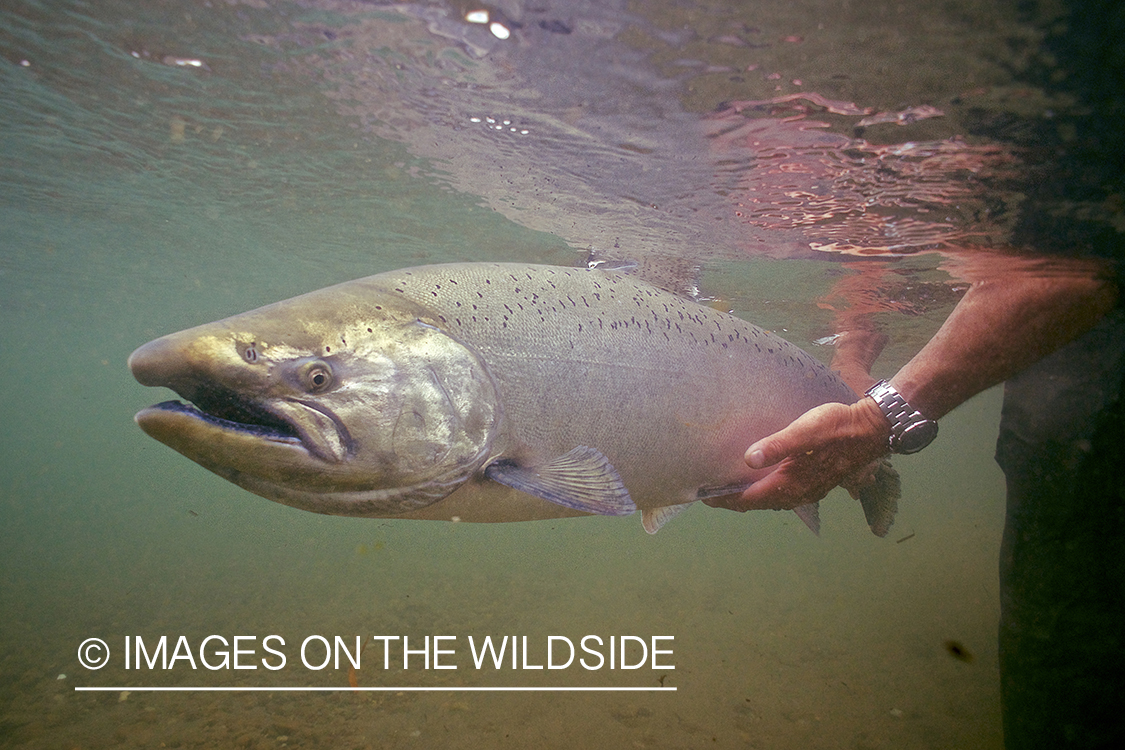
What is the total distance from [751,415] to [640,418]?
1.09 metres

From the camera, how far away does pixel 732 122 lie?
5676mm

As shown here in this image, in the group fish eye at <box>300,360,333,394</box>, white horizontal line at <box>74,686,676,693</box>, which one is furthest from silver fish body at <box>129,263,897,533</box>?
white horizontal line at <box>74,686,676,693</box>

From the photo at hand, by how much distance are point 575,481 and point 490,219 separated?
968 cm

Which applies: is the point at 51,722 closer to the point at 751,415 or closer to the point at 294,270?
the point at 751,415

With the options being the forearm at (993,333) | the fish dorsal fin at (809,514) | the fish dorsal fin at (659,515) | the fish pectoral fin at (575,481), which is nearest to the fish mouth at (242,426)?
the fish pectoral fin at (575,481)

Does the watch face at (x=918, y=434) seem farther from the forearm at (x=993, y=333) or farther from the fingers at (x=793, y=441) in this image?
the fingers at (x=793, y=441)

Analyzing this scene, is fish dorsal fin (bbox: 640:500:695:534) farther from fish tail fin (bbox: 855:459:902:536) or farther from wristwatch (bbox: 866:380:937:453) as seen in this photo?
fish tail fin (bbox: 855:459:902:536)

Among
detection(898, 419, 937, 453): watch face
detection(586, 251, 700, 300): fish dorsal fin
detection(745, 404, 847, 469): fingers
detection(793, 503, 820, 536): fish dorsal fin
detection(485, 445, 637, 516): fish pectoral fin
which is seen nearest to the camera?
detection(485, 445, 637, 516): fish pectoral fin

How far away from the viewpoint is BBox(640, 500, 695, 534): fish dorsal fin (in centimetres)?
362

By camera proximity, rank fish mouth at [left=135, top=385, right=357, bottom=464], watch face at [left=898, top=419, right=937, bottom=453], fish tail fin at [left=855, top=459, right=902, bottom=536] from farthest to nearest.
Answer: fish tail fin at [left=855, top=459, right=902, bottom=536] < watch face at [left=898, top=419, right=937, bottom=453] < fish mouth at [left=135, top=385, right=357, bottom=464]

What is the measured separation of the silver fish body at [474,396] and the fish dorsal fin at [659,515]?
0.02 m

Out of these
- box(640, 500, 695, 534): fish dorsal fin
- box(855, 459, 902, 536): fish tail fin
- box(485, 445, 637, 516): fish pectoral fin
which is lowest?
box(485, 445, 637, 516): fish pectoral fin

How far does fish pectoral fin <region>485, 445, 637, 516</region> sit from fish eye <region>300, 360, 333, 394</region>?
0.86 m

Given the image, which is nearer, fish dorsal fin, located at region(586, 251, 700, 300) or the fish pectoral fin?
the fish pectoral fin
